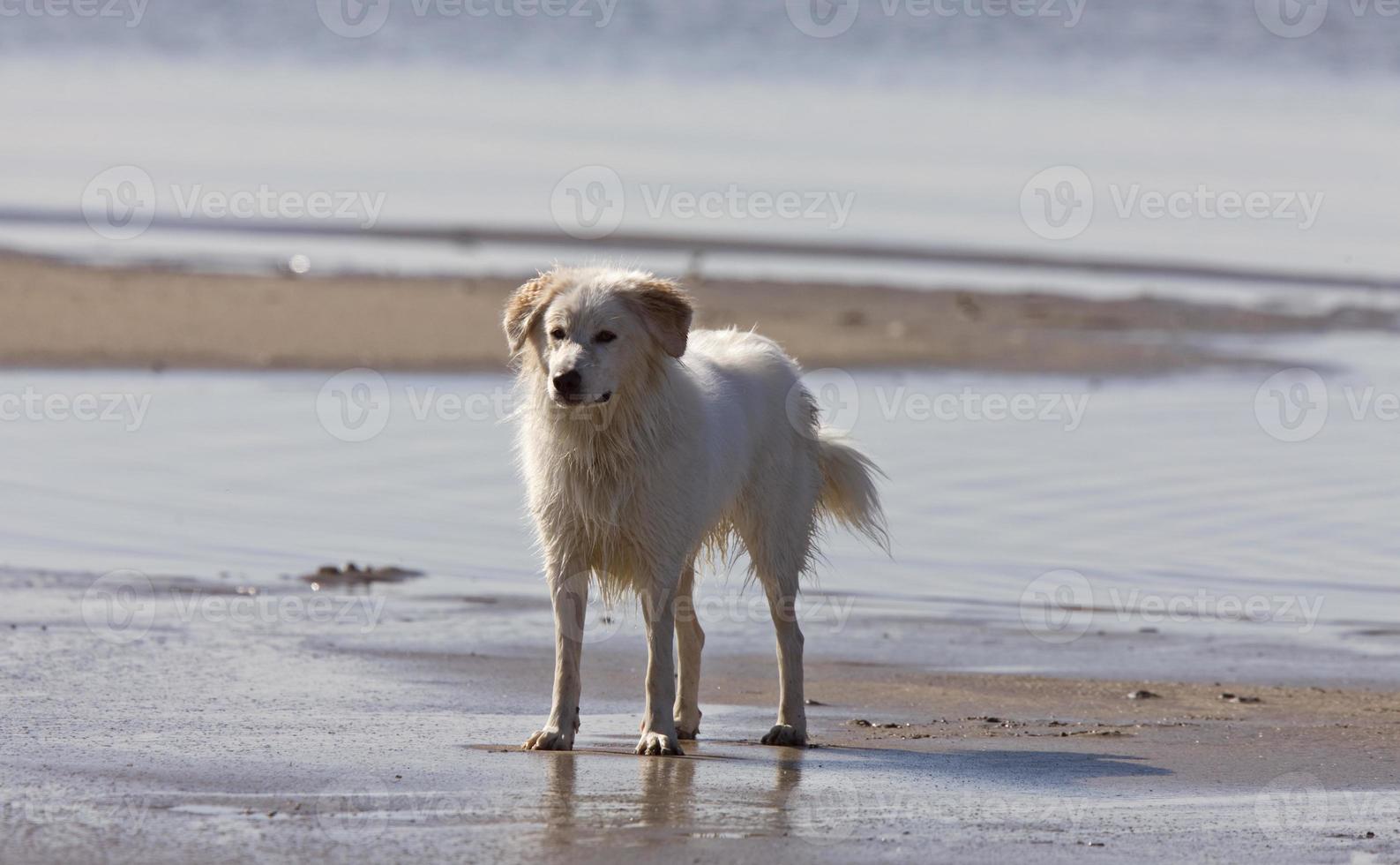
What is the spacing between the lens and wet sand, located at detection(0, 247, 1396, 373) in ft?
54.4

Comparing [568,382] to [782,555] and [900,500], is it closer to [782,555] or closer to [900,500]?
[782,555]

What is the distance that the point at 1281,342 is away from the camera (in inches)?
761

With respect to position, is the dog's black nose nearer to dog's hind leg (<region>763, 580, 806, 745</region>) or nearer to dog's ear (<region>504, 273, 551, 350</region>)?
dog's ear (<region>504, 273, 551, 350</region>)

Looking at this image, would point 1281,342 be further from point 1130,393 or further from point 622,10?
point 622,10

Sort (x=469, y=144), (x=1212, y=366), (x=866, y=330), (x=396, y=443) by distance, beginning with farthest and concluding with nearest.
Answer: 1. (x=469, y=144)
2. (x=866, y=330)
3. (x=1212, y=366)
4. (x=396, y=443)

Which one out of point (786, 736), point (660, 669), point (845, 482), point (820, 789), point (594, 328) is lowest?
point (820, 789)

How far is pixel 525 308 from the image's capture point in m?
7.37

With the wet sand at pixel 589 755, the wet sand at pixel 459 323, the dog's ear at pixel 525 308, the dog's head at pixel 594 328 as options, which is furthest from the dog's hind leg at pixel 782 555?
the wet sand at pixel 459 323

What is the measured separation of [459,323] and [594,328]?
36.2 feet

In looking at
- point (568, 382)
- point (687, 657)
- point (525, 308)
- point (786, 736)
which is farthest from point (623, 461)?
point (786, 736)

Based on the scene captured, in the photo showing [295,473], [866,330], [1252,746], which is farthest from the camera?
[866,330]

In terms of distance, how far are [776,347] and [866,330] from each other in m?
10.5

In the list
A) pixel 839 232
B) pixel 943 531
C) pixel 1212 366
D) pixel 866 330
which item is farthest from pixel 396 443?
pixel 839 232

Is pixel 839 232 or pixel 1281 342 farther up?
pixel 839 232
